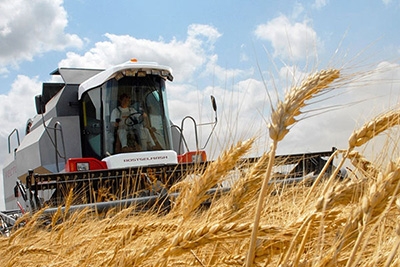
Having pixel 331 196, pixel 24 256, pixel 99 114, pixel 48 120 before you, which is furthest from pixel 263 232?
pixel 48 120

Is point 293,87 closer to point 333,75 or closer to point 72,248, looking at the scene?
point 333,75

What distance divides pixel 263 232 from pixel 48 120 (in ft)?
28.0

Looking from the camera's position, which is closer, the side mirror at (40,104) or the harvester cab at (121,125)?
the harvester cab at (121,125)

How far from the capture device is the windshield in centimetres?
711

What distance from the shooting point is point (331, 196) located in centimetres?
114

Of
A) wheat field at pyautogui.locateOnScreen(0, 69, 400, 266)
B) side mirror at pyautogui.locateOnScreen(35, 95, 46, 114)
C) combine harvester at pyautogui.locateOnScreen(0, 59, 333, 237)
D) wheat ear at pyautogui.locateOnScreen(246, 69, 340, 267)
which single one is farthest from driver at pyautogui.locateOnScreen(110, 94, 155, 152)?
wheat ear at pyautogui.locateOnScreen(246, 69, 340, 267)

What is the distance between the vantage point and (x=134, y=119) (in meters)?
7.16

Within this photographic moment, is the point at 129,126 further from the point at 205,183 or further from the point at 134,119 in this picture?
the point at 205,183

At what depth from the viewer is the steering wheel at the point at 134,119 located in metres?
7.12

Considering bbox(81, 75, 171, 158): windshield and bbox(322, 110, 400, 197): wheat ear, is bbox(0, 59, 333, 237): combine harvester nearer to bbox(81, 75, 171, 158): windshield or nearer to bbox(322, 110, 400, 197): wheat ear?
bbox(81, 75, 171, 158): windshield

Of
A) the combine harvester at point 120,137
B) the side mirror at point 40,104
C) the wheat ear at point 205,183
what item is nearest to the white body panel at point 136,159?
the combine harvester at point 120,137

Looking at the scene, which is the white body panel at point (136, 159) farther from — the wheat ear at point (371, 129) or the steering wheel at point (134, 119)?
the wheat ear at point (371, 129)

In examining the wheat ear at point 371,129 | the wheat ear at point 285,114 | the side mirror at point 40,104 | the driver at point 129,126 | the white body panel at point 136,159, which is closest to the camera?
the wheat ear at point 285,114

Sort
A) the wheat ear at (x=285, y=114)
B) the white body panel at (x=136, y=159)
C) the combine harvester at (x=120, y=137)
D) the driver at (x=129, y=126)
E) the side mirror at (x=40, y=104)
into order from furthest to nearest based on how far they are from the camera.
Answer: the side mirror at (x=40, y=104)
the driver at (x=129, y=126)
the white body panel at (x=136, y=159)
the combine harvester at (x=120, y=137)
the wheat ear at (x=285, y=114)
